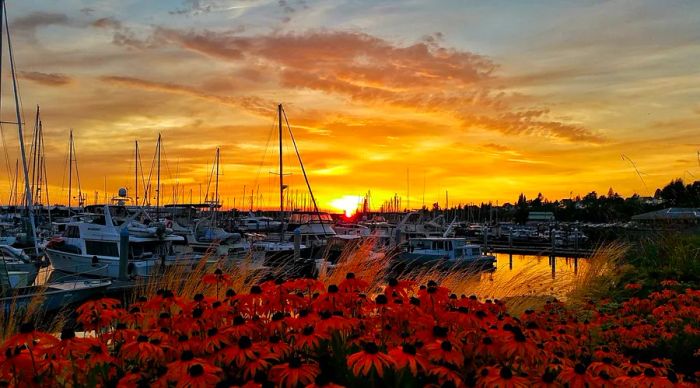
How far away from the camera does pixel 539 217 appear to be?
91.2 metres

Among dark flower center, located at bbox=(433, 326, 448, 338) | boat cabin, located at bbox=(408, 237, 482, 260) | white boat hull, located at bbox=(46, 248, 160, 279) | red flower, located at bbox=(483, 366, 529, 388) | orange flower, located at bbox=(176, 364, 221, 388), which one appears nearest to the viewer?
orange flower, located at bbox=(176, 364, 221, 388)

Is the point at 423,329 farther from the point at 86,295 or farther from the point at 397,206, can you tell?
the point at 397,206

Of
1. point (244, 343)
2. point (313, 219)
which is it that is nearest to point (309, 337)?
point (244, 343)

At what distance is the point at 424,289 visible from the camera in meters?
4.12

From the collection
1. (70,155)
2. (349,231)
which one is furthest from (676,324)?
(70,155)

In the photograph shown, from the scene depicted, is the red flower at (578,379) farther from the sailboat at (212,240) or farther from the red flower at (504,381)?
the sailboat at (212,240)

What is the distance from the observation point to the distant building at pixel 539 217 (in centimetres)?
8788

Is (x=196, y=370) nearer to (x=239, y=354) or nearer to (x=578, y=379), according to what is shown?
(x=239, y=354)

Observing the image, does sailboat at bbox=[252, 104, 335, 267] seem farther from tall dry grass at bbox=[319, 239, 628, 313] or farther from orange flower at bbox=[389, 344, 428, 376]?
orange flower at bbox=[389, 344, 428, 376]

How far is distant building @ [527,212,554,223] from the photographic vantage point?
87875 mm

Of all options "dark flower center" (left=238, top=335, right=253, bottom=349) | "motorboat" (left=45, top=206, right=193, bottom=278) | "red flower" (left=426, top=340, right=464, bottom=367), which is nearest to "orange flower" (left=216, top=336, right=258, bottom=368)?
"dark flower center" (left=238, top=335, right=253, bottom=349)

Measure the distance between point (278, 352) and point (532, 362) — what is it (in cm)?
139

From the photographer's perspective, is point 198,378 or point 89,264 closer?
point 198,378

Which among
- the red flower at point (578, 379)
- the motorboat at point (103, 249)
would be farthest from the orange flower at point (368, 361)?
the motorboat at point (103, 249)
